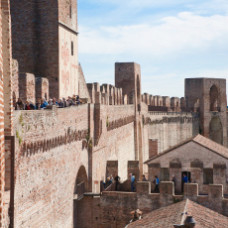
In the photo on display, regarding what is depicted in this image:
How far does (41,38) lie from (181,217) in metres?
11.7

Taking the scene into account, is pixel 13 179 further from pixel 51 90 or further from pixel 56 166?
pixel 51 90

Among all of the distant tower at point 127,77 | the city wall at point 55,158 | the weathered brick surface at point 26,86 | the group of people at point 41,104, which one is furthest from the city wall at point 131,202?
the distant tower at point 127,77

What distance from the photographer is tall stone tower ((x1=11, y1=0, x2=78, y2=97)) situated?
20.1 m

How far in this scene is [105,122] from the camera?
19.0 m

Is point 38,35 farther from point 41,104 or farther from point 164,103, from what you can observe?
point 164,103

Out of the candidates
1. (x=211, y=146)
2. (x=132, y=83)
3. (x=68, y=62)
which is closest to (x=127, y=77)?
(x=132, y=83)

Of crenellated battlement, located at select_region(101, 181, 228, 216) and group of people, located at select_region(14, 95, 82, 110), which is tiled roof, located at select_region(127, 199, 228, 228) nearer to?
crenellated battlement, located at select_region(101, 181, 228, 216)

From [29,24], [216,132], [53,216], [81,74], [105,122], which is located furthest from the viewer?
[216,132]

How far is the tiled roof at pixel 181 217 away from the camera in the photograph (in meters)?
12.5

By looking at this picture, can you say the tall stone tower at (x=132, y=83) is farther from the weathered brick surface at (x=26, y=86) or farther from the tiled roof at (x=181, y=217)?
the weathered brick surface at (x=26, y=86)

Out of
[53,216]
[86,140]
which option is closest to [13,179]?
[53,216]

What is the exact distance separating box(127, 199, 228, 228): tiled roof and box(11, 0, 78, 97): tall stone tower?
28.2ft

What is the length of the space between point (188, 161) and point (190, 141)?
965mm

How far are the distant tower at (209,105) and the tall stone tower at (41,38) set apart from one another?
21.2 meters
